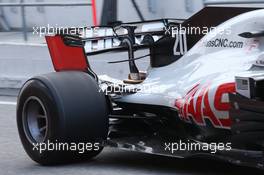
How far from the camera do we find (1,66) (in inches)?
540

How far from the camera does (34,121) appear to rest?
7617 mm

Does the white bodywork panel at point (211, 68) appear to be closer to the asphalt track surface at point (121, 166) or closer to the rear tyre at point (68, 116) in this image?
the rear tyre at point (68, 116)

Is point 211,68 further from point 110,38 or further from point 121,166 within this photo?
point 110,38

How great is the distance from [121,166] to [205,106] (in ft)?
4.25

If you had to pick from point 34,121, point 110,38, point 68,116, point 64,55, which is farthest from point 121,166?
A: point 110,38

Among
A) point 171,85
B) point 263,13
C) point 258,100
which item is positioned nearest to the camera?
point 258,100

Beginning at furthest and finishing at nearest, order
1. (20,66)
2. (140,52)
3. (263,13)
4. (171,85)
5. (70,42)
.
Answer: (20,66) < (140,52) < (70,42) < (171,85) < (263,13)

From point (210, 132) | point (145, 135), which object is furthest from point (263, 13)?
point (145, 135)

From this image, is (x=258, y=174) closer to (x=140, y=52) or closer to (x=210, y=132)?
(x=210, y=132)

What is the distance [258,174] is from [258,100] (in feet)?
3.32

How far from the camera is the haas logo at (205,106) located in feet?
20.7

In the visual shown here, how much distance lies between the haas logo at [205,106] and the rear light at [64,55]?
129cm

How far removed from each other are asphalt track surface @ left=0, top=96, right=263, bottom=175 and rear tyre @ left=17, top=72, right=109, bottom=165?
0.40 ft

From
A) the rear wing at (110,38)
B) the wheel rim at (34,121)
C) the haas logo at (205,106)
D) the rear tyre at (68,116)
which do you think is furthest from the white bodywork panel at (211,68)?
the wheel rim at (34,121)
